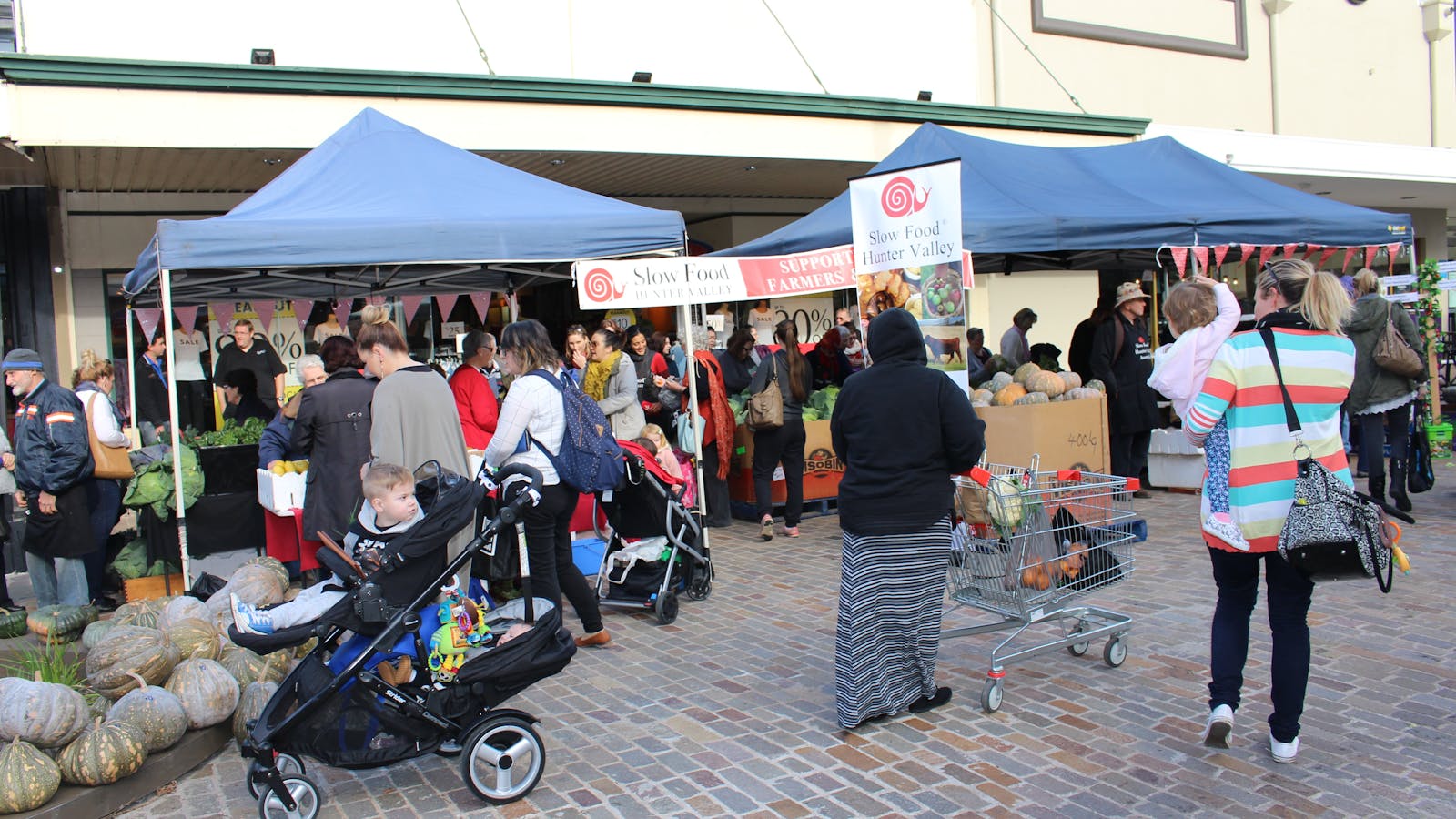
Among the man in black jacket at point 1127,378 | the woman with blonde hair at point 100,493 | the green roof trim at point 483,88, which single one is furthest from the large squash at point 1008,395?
the woman with blonde hair at point 100,493

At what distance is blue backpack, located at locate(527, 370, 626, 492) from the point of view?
228 inches

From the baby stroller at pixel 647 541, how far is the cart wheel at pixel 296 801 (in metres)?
2.97

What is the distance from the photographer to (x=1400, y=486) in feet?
29.9

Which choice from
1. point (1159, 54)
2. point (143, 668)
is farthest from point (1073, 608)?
point (1159, 54)

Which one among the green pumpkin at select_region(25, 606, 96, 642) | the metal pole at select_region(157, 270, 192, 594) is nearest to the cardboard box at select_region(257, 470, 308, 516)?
the metal pole at select_region(157, 270, 192, 594)

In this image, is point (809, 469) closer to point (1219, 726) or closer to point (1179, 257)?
point (1179, 257)

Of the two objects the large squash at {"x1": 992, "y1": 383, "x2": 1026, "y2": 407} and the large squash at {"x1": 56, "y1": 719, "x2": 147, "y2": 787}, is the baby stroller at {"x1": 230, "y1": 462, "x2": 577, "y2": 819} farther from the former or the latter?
the large squash at {"x1": 992, "y1": 383, "x2": 1026, "y2": 407}

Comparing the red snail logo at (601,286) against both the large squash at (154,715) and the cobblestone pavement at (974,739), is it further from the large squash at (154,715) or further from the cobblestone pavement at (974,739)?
the large squash at (154,715)

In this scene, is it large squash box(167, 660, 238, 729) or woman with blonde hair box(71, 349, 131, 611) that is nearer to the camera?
large squash box(167, 660, 238, 729)

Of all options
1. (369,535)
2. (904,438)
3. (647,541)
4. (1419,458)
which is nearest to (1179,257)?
(1419,458)

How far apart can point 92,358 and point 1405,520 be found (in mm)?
10398

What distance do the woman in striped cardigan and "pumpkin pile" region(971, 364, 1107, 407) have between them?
523 cm

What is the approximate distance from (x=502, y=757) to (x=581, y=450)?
207cm

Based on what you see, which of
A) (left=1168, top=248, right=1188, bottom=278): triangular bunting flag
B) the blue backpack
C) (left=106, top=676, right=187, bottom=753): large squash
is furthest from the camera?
(left=1168, top=248, right=1188, bottom=278): triangular bunting flag
